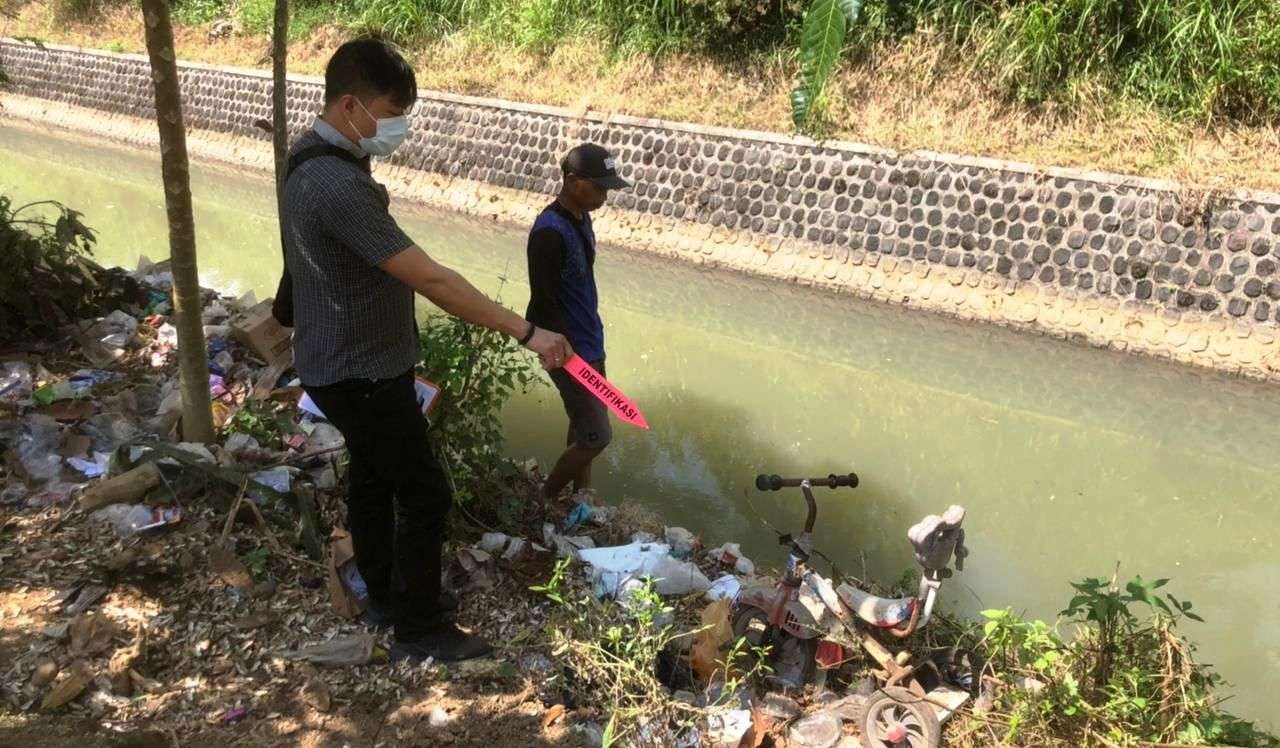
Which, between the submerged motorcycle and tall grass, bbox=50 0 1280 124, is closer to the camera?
the submerged motorcycle

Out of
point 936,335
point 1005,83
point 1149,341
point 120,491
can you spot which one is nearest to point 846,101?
point 1005,83

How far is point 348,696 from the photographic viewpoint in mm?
2674

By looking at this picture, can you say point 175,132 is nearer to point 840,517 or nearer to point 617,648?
point 617,648

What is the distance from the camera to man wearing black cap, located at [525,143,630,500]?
3.43 meters

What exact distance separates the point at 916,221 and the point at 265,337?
5.92 m

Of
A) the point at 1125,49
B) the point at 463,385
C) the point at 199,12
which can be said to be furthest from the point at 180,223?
the point at 199,12

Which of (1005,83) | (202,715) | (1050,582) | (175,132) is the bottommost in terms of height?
(1050,582)

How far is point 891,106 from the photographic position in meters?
9.44

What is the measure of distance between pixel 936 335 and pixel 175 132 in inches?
239

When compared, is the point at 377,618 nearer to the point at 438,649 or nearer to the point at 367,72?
the point at 438,649

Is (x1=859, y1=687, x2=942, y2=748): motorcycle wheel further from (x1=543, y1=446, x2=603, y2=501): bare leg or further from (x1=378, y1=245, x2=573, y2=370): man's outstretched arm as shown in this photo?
(x1=543, y1=446, x2=603, y2=501): bare leg

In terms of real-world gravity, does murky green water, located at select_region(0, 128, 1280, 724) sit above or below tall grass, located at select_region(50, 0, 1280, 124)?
below

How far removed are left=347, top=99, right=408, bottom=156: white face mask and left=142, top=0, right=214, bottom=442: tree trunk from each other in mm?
1154

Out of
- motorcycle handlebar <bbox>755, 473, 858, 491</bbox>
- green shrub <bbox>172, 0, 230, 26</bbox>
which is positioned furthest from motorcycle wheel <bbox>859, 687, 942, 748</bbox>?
green shrub <bbox>172, 0, 230, 26</bbox>
